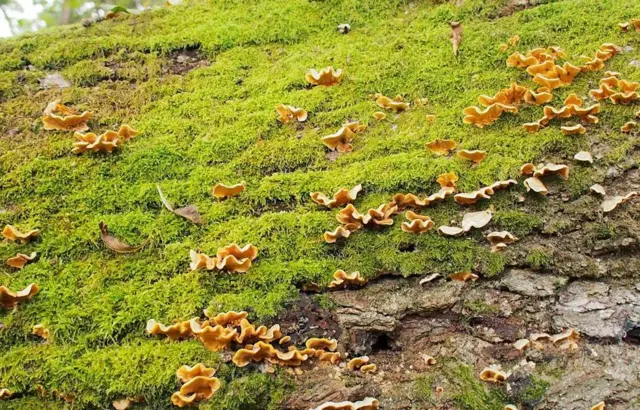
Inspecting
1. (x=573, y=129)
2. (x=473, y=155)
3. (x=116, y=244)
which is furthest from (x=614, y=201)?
(x=116, y=244)

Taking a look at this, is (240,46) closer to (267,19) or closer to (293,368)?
(267,19)

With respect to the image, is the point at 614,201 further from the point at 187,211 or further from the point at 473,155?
the point at 187,211

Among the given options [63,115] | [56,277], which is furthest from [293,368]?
[63,115]

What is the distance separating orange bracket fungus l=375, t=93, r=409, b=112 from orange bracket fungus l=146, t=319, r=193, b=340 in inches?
118

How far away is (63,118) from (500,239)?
4.14 meters

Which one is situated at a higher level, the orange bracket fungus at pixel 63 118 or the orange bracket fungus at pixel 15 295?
the orange bracket fungus at pixel 63 118

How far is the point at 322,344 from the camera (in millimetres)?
3875

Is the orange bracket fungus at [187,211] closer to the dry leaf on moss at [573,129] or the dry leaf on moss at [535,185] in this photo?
the dry leaf on moss at [535,185]

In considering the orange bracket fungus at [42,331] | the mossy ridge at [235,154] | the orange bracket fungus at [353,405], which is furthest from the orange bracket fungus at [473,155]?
the orange bracket fungus at [42,331]

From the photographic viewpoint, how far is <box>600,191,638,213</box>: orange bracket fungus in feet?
14.4

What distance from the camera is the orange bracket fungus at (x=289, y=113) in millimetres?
5590

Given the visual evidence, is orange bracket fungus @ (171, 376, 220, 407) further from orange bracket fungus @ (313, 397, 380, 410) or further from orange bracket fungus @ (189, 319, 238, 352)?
orange bracket fungus @ (313, 397, 380, 410)

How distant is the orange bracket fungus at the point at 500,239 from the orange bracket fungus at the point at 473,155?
31.1 inches

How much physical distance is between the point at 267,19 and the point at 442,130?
9.89 ft
